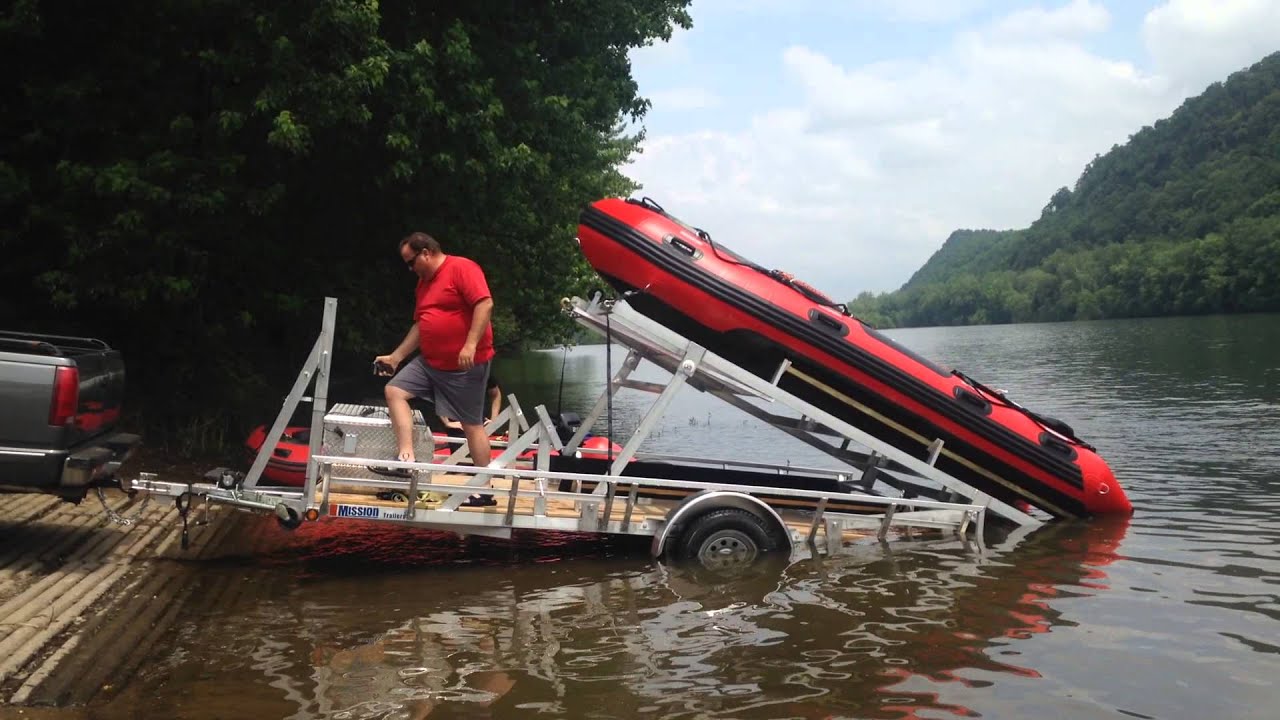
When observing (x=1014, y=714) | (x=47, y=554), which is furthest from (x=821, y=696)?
(x=47, y=554)

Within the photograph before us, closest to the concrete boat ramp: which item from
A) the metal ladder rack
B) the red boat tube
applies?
the red boat tube

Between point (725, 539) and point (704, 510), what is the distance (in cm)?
27

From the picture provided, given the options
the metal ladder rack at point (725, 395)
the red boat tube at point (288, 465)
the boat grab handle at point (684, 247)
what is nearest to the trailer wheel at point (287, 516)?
the red boat tube at point (288, 465)

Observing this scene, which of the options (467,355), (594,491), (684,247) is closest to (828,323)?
(684,247)

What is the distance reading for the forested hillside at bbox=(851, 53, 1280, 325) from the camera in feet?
313

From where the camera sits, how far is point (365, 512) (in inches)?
279

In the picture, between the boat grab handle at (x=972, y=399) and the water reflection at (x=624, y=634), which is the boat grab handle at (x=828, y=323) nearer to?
the boat grab handle at (x=972, y=399)

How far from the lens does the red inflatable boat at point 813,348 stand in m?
8.62

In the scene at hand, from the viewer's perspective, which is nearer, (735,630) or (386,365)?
(735,630)

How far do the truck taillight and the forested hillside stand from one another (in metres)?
98.7

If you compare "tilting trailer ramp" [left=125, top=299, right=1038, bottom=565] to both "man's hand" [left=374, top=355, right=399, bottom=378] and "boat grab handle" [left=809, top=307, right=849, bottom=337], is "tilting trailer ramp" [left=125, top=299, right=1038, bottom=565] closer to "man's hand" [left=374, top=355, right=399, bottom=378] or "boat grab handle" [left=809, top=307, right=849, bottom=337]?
"man's hand" [left=374, top=355, right=399, bottom=378]

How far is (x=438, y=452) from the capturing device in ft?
31.3

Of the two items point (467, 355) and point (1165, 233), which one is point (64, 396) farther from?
point (1165, 233)

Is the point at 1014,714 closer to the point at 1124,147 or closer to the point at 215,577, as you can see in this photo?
the point at 215,577
